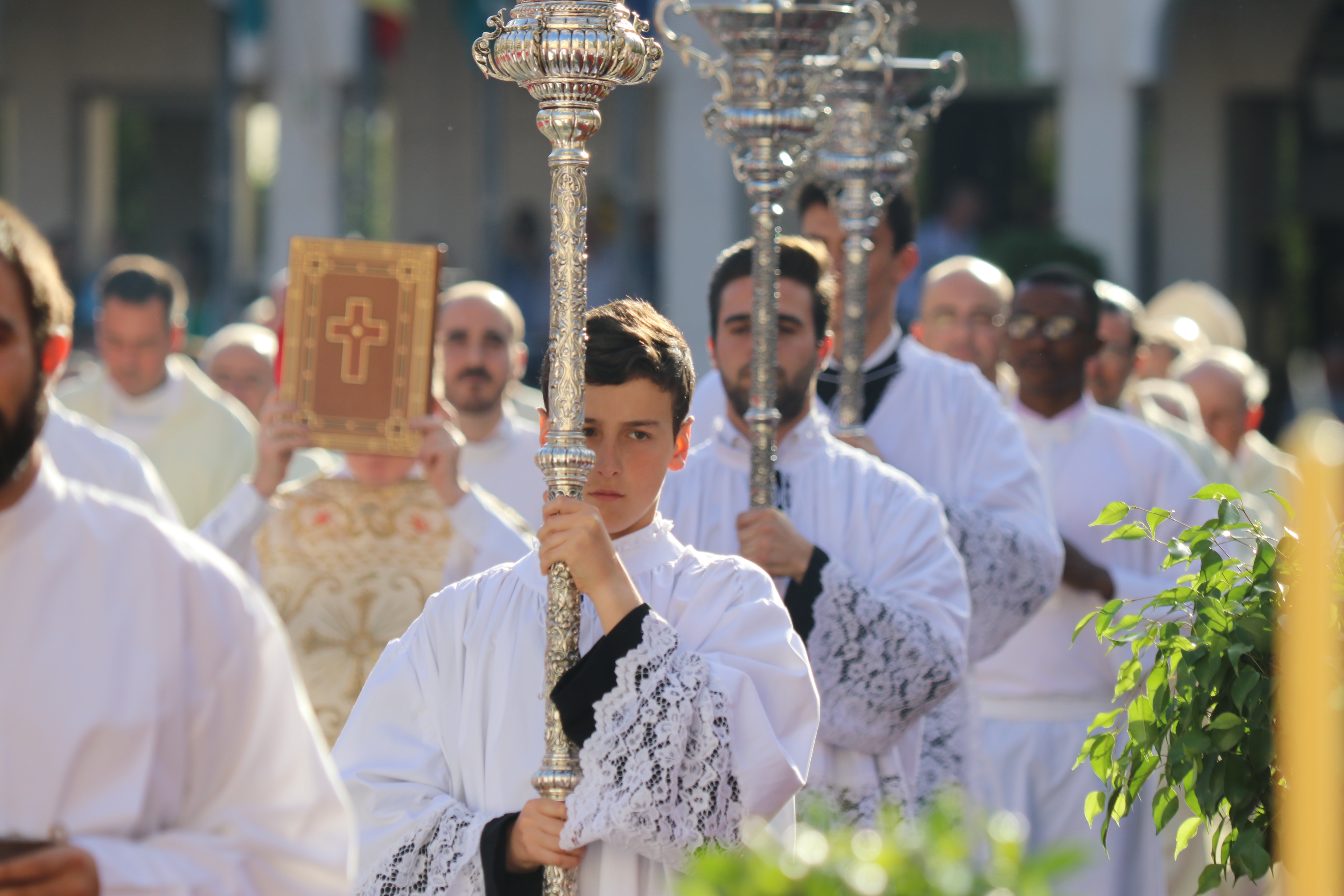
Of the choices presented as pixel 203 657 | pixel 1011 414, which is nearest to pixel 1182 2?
pixel 1011 414

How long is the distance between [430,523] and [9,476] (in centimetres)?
328

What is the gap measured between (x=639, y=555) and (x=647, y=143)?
1677cm

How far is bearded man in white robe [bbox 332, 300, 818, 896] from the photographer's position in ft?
9.44

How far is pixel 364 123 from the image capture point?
1600 centimetres

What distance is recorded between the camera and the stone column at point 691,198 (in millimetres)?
14836

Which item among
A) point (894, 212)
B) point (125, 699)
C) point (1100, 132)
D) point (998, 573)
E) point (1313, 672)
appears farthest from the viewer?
point (1100, 132)

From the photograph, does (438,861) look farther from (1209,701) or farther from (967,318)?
(967,318)

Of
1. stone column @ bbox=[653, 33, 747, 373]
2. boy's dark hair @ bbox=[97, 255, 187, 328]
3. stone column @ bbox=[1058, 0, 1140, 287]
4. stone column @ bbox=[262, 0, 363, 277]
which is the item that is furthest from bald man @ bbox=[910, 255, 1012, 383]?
stone column @ bbox=[262, 0, 363, 277]

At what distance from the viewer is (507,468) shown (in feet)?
22.3

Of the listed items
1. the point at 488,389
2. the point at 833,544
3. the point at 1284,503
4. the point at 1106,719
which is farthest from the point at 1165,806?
the point at 488,389

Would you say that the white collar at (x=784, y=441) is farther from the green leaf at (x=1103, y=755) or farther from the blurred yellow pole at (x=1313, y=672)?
the blurred yellow pole at (x=1313, y=672)

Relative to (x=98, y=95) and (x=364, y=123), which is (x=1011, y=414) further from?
(x=98, y=95)

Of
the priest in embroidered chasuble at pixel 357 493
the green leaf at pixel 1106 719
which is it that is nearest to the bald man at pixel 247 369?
the priest in embroidered chasuble at pixel 357 493

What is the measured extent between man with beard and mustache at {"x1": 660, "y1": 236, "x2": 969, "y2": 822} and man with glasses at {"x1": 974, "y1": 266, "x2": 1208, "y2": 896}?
1.50 metres
